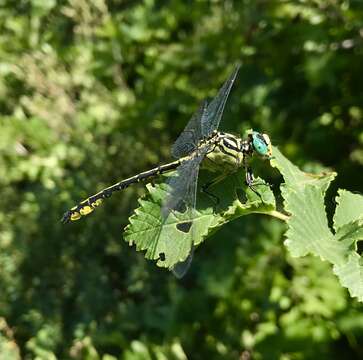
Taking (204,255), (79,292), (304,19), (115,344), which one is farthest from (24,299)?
(304,19)

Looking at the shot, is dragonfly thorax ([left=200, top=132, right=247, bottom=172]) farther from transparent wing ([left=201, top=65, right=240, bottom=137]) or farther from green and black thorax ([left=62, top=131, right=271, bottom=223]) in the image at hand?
transparent wing ([left=201, top=65, right=240, bottom=137])

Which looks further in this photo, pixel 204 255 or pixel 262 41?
pixel 204 255

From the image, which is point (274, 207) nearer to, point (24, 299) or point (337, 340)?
point (337, 340)

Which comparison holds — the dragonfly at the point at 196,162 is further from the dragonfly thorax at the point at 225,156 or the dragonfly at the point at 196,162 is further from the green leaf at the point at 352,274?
the green leaf at the point at 352,274

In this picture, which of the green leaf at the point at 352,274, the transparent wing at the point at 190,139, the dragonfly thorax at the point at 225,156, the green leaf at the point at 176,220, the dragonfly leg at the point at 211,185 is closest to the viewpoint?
the green leaf at the point at 352,274

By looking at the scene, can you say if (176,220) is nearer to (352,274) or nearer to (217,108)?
(352,274)

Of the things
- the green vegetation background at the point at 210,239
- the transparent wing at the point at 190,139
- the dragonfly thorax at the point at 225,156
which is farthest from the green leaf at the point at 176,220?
the green vegetation background at the point at 210,239
